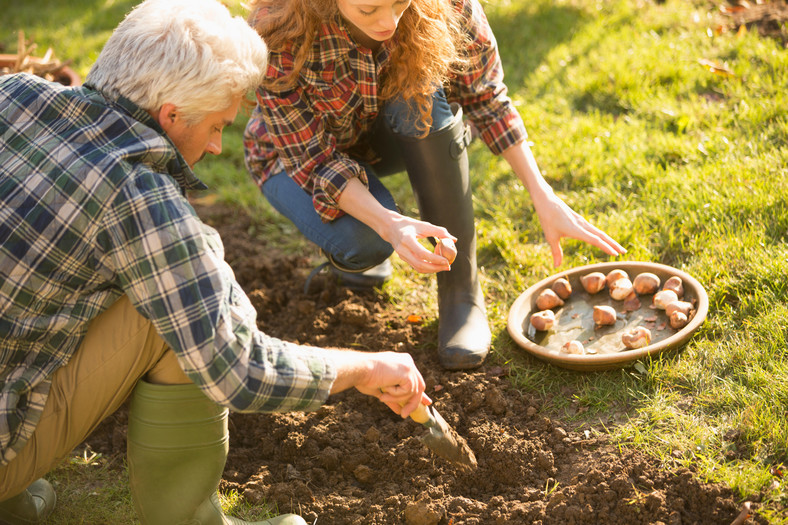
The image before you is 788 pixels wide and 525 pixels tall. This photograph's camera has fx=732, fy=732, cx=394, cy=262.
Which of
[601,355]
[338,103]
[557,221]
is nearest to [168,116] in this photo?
[338,103]

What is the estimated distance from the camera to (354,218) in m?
2.48

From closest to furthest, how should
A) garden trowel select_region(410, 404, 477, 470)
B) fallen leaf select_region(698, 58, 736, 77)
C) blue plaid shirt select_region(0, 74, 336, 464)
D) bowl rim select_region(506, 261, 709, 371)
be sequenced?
blue plaid shirt select_region(0, 74, 336, 464), garden trowel select_region(410, 404, 477, 470), bowl rim select_region(506, 261, 709, 371), fallen leaf select_region(698, 58, 736, 77)

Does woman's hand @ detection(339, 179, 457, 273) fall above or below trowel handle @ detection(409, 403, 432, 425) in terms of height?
above

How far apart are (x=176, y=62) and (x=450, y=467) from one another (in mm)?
1316

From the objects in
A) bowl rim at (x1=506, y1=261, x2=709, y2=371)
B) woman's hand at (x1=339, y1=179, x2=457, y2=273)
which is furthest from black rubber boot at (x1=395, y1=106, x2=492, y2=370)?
woman's hand at (x1=339, y1=179, x2=457, y2=273)

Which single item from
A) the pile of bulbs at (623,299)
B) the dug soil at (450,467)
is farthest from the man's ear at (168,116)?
the pile of bulbs at (623,299)

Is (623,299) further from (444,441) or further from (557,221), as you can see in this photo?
(444,441)

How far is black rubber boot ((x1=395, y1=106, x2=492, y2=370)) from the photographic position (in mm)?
2369

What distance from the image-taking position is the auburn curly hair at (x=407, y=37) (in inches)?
85.9

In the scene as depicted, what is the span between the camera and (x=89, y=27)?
559 centimetres

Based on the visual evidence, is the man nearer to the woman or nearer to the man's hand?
the man's hand

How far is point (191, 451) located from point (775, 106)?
2868 millimetres

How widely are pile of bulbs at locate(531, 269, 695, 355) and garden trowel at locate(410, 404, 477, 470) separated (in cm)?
47

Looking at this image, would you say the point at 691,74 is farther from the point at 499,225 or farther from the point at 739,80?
the point at 499,225
